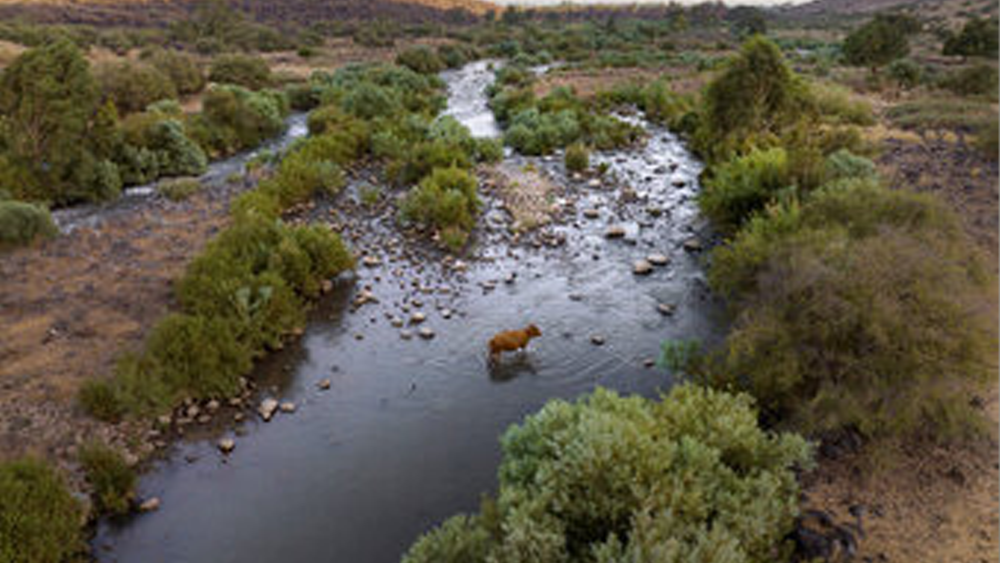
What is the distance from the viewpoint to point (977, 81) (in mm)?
26625

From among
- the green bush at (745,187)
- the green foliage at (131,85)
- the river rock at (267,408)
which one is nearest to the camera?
the river rock at (267,408)

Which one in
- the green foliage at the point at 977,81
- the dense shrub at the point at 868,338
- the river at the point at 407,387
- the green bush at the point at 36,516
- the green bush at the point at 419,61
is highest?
the dense shrub at the point at 868,338

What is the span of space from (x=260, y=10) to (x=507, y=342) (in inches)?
3653

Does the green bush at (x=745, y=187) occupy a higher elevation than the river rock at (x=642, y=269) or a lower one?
higher

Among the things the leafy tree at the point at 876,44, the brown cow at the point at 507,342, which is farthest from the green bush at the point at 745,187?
the leafy tree at the point at 876,44

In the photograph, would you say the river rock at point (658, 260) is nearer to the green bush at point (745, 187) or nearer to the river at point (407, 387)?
the river at point (407, 387)

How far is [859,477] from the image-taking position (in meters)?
6.52

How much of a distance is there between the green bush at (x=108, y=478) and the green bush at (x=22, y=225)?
306 inches

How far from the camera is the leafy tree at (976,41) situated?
3375 centimetres

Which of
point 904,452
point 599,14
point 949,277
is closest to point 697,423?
point 904,452

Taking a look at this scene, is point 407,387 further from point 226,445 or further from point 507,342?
point 226,445

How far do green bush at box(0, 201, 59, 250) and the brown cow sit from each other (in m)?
10.1

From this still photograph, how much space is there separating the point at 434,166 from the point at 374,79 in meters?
16.9

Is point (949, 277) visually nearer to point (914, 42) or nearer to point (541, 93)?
point (541, 93)
